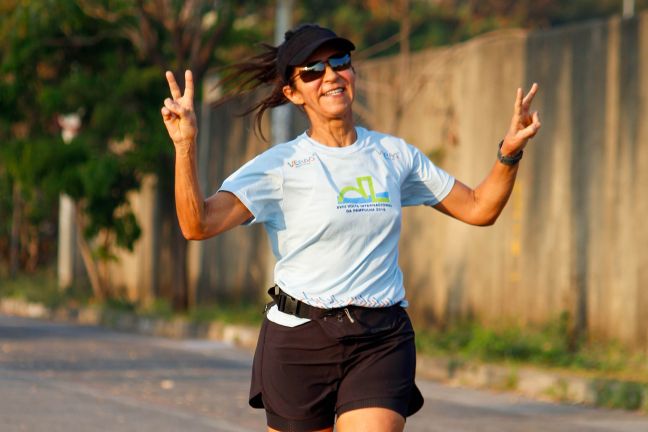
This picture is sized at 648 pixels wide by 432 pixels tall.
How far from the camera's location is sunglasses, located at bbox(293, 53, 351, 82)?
4992 millimetres

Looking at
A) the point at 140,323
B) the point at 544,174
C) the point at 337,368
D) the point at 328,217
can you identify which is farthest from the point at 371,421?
the point at 140,323

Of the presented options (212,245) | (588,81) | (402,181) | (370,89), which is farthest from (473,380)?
(212,245)

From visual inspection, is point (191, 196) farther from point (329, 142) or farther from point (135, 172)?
point (135, 172)

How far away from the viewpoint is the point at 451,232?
1422 centimetres

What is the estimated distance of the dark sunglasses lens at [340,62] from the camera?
4.99 meters

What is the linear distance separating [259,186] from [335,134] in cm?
33

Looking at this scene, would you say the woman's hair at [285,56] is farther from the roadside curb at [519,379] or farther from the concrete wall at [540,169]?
the concrete wall at [540,169]

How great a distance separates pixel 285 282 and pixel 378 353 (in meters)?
0.38

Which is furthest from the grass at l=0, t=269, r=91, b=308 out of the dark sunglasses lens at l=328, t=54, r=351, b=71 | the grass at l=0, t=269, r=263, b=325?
the dark sunglasses lens at l=328, t=54, r=351, b=71

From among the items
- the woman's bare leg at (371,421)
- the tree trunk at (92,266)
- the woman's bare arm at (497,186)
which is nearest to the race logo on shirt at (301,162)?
the woman's bare arm at (497,186)

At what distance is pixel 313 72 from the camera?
5016 mm

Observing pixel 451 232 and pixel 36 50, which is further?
pixel 36 50

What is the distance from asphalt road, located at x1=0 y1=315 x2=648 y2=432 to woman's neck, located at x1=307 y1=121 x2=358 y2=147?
3952mm

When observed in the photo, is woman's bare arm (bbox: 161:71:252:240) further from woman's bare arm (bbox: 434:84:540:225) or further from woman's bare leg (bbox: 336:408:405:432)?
woman's bare arm (bbox: 434:84:540:225)
